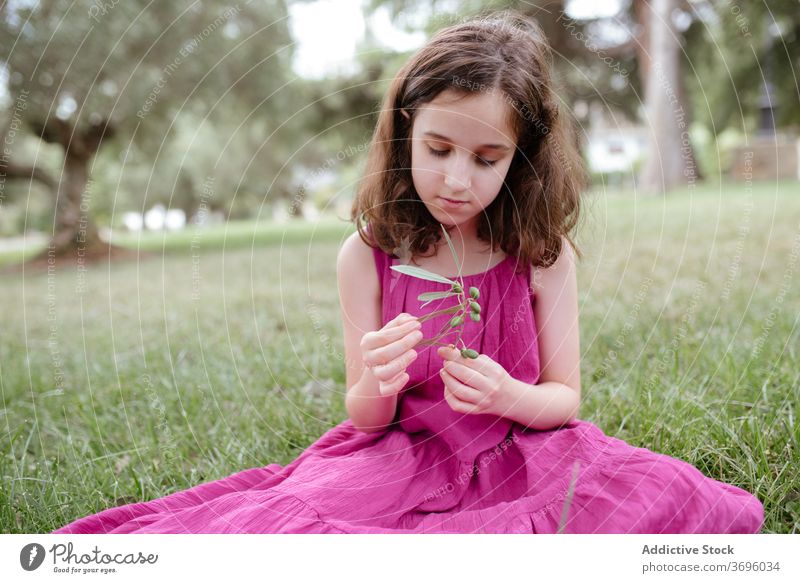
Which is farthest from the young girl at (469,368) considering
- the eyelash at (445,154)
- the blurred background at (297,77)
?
the blurred background at (297,77)

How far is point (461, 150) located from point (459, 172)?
40mm

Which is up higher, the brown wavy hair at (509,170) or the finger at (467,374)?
the brown wavy hair at (509,170)

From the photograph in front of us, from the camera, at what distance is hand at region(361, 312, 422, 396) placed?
122cm

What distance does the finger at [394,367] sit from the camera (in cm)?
124

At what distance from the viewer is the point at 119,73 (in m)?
6.37

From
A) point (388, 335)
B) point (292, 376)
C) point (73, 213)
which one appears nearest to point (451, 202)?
point (388, 335)

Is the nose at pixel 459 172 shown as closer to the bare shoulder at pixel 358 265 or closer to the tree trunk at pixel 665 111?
the bare shoulder at pixel 358 265

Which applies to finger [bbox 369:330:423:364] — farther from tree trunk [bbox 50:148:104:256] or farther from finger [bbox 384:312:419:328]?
tree trunk [bbox 50:148:104:256]

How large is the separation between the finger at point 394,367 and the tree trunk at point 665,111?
19.0ft

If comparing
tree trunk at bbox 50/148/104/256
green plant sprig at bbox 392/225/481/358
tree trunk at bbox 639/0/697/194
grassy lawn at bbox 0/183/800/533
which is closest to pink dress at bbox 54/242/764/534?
green plant sprig at bbox 392/225/481/358

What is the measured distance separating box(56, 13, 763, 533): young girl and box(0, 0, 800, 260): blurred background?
4.74 feet

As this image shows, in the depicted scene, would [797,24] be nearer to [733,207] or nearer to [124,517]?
[733,207]

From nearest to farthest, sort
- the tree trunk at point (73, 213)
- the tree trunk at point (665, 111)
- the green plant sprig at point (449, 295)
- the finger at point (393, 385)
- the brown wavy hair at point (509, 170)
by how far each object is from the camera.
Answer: the green plant sprig at point (449, 295) → the finger at point (393, 385) → the brown wavy hair at point (509, 170) → the tree trunk at point (665, 111) → the tree trunk at point (73, 213)
